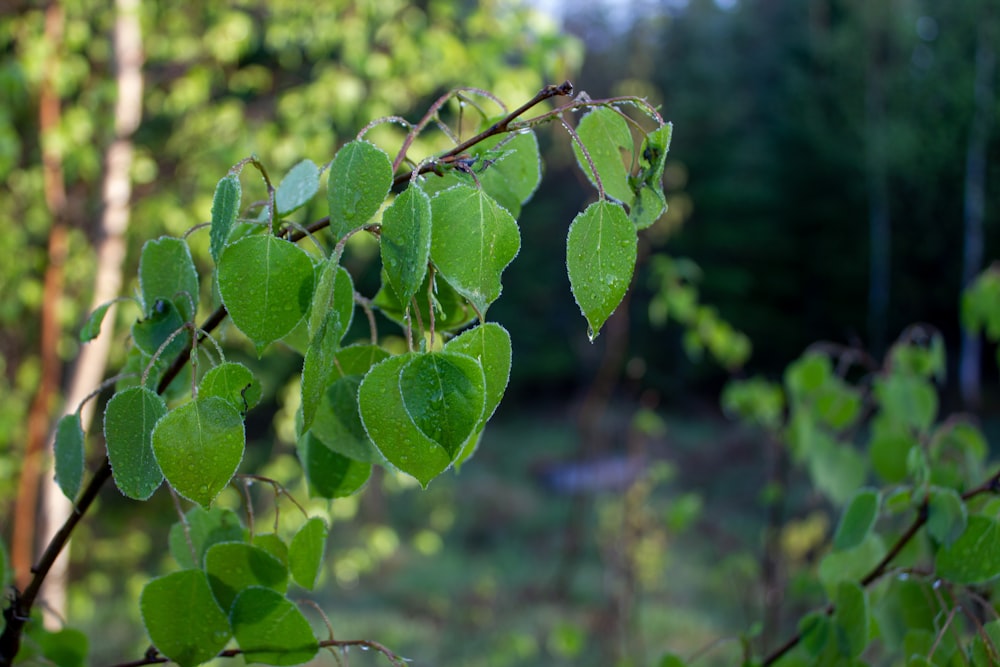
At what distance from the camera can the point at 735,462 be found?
28.0 ft

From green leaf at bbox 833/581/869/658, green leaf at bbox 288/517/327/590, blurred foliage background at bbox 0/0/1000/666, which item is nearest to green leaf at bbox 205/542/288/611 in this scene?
green leaf at bbox 288/517/327/590

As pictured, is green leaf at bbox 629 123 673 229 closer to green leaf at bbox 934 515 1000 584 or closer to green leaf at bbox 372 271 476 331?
green leaf at bbox 372 271 476 331

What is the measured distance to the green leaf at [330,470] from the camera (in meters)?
0.46

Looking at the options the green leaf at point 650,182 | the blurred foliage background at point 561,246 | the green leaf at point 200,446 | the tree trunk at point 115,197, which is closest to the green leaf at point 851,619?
the green leaf at point 650,182

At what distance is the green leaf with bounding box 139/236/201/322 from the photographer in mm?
451

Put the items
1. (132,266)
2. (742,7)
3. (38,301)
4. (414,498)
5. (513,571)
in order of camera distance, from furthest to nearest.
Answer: (742,7) < (414,498) < (513,571) < (132,266) < (38,301)

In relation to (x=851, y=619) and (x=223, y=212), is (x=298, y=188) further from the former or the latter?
(x=851, y=619)

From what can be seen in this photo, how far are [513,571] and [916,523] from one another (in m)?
5.24

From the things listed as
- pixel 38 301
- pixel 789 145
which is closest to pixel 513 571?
pixel 38 301

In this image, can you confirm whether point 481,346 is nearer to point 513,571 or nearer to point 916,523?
point 916,523

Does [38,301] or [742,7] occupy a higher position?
[742,7]

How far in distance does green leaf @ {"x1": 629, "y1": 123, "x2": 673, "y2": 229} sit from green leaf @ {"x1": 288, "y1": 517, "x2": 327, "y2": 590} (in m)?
0.23

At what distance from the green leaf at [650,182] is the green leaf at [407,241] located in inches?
4.5

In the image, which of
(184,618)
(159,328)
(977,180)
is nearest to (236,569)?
(184,618)
